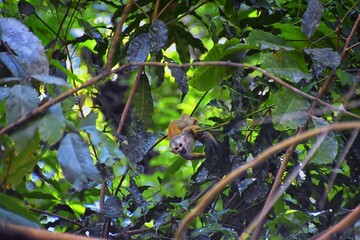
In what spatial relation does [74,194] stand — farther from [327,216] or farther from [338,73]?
[338,73]

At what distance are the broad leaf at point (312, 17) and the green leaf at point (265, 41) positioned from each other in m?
0.06

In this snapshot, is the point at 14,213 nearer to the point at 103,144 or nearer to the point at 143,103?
the point at 103,144

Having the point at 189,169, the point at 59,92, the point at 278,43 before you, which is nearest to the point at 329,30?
the point at 278,43

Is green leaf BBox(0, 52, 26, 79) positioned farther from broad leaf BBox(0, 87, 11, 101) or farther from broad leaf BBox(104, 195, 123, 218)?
broad leaf BBox(104, 195, 123, 218)

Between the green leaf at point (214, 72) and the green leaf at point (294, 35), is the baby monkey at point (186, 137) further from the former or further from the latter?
the green leaf at point (294, 35)

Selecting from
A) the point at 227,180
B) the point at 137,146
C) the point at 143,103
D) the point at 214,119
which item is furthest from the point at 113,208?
the point at 227,180

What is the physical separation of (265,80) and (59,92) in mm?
532

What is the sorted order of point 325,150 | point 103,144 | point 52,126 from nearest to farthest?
1. point 52,126
2. point 103,144
3. point 325,150

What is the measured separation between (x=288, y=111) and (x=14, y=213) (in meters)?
0.52

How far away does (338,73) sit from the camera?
132cm

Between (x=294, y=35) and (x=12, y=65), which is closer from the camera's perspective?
(x=12, y=65)

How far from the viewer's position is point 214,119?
5.46ft

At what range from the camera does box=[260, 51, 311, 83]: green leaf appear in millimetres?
1271

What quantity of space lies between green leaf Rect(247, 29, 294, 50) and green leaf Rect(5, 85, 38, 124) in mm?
517
